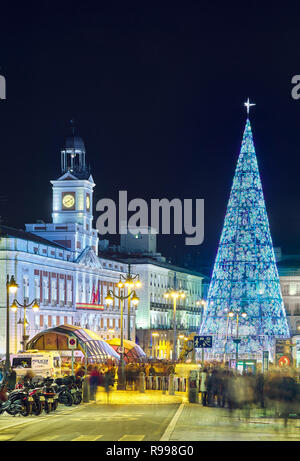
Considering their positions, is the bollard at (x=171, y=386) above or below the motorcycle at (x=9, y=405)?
below

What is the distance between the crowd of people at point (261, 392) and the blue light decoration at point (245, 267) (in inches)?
1618

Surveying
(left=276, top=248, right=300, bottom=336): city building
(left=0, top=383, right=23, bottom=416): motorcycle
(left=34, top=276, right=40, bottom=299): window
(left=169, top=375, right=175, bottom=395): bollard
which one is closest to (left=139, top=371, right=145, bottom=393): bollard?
(left=169, top=375, right=175, bottom=395): bollard

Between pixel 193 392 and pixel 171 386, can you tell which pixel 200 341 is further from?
pixel 193 392

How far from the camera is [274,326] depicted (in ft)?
270

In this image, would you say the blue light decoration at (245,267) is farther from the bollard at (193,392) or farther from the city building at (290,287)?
the city building at (290,287)

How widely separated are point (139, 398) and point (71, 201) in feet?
242

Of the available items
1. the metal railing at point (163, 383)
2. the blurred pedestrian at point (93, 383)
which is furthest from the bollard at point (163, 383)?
the blurred pedestrian at point (93, 383)

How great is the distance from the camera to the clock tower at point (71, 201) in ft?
386

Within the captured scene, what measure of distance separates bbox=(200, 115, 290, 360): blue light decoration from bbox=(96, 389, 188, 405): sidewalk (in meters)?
29.2

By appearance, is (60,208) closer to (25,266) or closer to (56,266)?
(56,266)

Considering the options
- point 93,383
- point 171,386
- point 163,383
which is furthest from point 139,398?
point 163,383

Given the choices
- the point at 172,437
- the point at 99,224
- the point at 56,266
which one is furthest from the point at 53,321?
the point at 172,437

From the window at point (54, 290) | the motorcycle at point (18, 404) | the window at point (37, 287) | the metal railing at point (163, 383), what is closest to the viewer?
the motorcycle at point (18, 404)

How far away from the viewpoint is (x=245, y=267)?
82688mm
